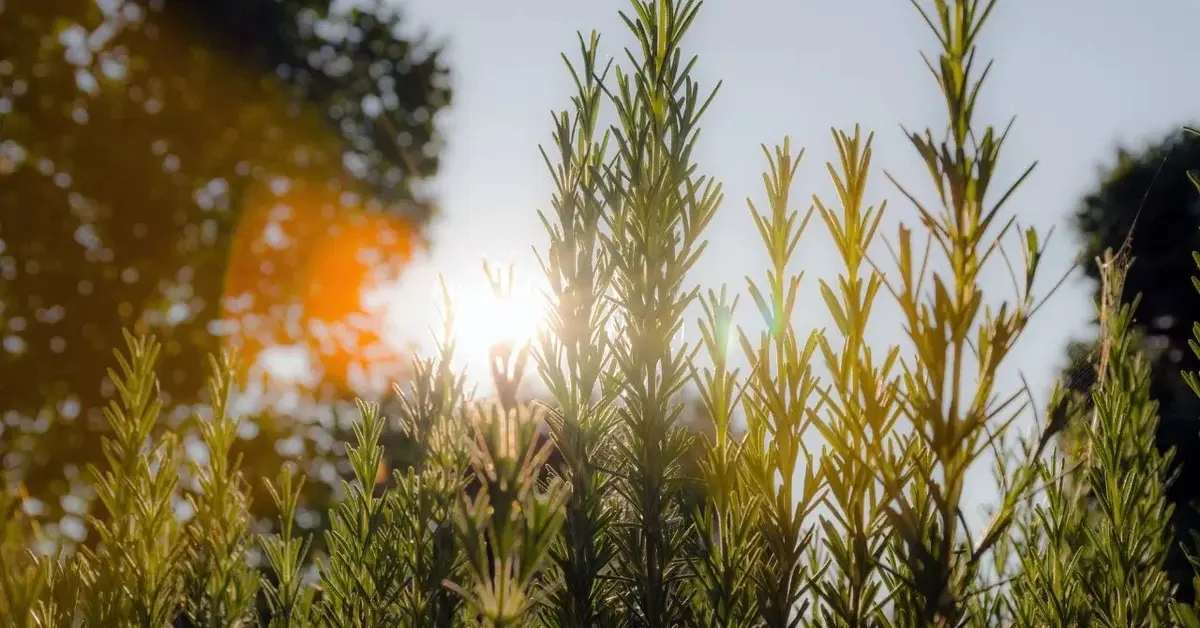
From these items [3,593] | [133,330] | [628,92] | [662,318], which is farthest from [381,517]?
[133,330]

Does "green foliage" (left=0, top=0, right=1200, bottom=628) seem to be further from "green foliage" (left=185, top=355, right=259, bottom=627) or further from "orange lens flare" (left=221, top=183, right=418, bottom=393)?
"orange lens flare" (left=221, top=183, right=418, bottom=393)

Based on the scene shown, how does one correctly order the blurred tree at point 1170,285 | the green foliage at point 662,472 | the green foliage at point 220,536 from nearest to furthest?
1. the green foliage at point 662,472
2. the green foliage at point 220,536
3. the blurred tree at point 1170,285

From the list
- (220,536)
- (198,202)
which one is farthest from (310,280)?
(220,536)

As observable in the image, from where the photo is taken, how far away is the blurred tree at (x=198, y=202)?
14.3 metres

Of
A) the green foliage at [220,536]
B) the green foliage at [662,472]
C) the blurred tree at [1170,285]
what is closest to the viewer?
the green foliage at [662,472]

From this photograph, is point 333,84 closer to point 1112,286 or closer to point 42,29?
point 42,29

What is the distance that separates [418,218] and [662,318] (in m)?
16.7

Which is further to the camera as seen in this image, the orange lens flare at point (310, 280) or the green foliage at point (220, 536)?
the orange lens flare at point (310, 280)

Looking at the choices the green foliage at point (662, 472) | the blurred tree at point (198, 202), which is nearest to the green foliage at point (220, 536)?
the green foliage at point (662, 472)

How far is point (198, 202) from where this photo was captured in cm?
1566

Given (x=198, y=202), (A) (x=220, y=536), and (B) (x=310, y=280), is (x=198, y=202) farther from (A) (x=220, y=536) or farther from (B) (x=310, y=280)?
(A) (x=220, y=536)

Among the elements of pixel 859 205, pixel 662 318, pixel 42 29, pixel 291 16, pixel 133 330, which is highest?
pixel 291 16

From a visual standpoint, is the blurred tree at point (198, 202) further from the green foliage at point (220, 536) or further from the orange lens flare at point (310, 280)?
the green foliage at point (220, 536)

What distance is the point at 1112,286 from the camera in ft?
9.03
